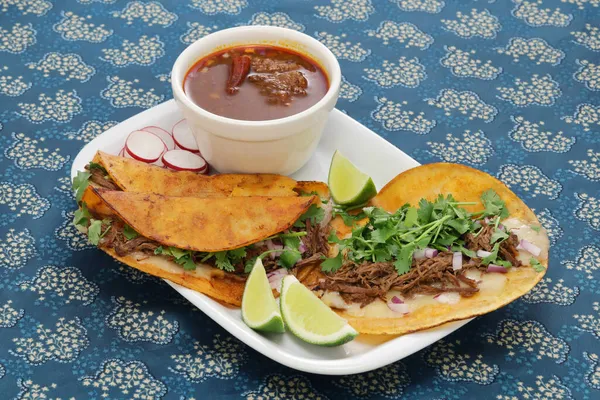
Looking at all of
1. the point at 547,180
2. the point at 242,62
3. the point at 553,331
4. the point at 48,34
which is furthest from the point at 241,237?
the point at 48,34

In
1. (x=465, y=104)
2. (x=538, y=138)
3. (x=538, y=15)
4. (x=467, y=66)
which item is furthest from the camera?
(x=538, y=15)

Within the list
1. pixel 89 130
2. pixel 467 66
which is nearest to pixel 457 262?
pixel 467 66

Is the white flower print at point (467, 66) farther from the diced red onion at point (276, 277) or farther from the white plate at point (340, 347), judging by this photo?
the diced red onion at point (276, 277)

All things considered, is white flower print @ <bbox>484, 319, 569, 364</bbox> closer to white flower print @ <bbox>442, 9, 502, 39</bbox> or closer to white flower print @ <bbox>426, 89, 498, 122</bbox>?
white flower print @ <bbox>426, 89, 498, 122</bbox>

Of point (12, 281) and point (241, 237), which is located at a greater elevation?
point (241, 237)

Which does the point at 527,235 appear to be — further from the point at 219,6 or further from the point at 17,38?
the point at 17,38

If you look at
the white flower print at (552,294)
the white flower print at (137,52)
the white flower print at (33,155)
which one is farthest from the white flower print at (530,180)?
the white flower print at (33,155)

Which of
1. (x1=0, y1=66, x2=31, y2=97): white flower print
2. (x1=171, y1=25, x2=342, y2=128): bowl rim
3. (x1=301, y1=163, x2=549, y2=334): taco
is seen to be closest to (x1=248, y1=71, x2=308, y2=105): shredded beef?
(x1=171, y1=25, x2=342, y2=128): bowl rim

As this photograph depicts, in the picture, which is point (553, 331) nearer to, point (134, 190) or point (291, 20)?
point (134, 190)
